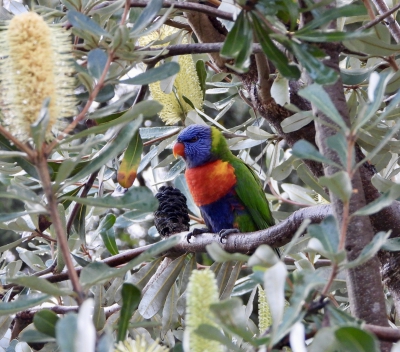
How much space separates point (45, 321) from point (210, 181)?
1573 mm

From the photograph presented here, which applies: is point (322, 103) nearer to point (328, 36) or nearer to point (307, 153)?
point (307, 153)

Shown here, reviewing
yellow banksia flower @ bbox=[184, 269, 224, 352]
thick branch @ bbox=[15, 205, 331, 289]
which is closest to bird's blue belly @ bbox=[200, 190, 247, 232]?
thick branch @ bbox=[15, 205, 331, 289]

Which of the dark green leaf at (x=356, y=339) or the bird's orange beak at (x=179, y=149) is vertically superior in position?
the dark green leaf at (x=356, y=339)

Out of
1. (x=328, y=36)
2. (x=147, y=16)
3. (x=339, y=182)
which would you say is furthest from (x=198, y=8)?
(x=339, y=182)

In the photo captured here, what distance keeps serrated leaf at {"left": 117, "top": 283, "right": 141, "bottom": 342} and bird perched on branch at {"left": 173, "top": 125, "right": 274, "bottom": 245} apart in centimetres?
136

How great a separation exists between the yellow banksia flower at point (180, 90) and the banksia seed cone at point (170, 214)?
9.2 inches

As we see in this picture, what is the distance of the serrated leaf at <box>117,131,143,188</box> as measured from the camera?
139cm

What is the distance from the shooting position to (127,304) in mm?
782

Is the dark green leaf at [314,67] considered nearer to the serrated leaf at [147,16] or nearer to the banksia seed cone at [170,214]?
the serrated leaf at [147,16]

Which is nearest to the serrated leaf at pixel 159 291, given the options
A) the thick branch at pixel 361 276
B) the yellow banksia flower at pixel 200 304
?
the thick branch at pixel 361 276

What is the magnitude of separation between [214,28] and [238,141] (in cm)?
48

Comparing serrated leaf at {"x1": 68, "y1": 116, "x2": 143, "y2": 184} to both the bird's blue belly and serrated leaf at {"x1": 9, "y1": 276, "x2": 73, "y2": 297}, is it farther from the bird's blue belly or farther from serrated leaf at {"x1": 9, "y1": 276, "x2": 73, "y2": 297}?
the bird's blue belly

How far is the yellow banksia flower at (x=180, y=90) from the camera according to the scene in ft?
5.20

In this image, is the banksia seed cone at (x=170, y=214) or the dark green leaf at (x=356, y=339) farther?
the banksia seed cone at (x=170, y=214)
